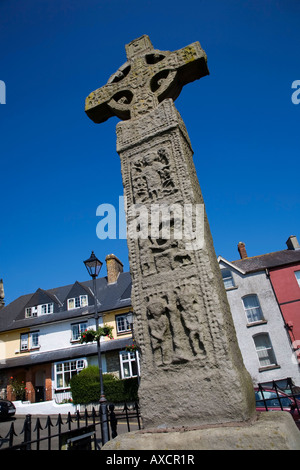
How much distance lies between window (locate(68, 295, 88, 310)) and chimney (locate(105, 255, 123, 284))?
268 centimetres

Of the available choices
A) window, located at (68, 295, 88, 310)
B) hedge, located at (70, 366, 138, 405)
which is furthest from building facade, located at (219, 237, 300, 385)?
window, located at (68, 295, 88, 310)

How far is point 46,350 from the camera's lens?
23.5 metres

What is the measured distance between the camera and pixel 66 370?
72.4 feet

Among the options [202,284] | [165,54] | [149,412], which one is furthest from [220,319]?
[165,54]

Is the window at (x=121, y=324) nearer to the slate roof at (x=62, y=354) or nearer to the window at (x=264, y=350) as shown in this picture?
the slate roof at (x=62, y=354)

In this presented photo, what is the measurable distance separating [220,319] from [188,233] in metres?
1.00

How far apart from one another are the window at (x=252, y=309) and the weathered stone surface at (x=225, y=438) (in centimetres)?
1809

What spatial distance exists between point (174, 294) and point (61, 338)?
22.9 metres

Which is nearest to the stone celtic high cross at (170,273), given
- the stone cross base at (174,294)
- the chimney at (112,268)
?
the stone cross base at (174,294)

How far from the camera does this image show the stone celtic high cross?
8.84 feet

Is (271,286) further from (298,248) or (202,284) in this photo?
(202,284)

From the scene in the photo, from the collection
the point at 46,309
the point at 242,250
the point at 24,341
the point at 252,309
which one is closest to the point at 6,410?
the point at 24,341

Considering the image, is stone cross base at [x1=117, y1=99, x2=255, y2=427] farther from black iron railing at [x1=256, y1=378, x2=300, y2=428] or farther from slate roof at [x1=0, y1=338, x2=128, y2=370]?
Result: slate roof at [x1=0, y1=338, x2=128, y2=370]

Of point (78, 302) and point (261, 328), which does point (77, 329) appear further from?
point (261, 328)
